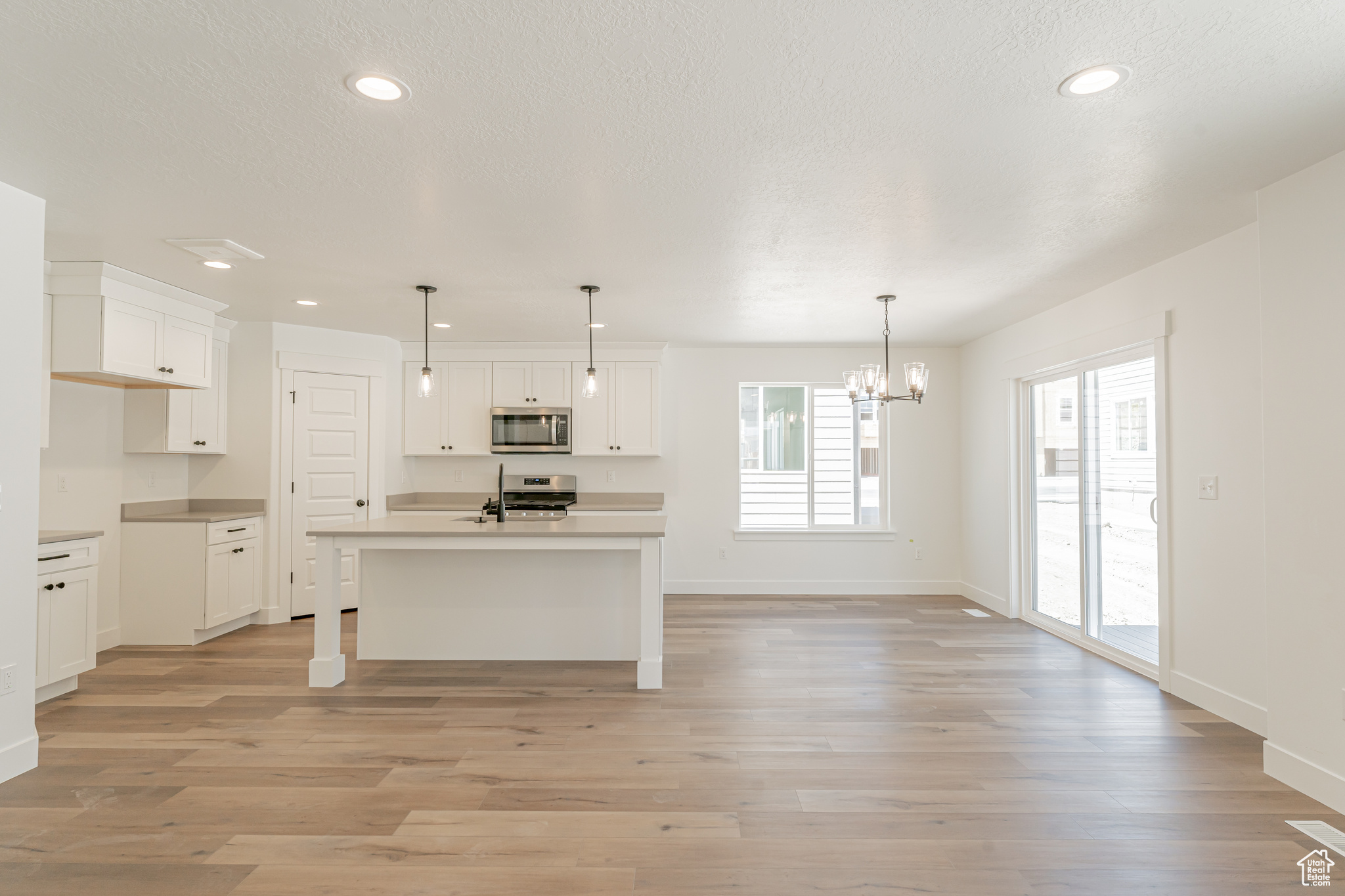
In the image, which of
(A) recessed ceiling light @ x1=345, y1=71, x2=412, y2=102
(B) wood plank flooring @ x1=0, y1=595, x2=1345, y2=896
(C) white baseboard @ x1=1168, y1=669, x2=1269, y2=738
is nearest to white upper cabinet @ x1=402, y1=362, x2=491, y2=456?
(B) wood plank flooring @ x1=0, y1=595, x2=1345, y2=896

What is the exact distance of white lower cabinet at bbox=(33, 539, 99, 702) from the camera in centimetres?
362

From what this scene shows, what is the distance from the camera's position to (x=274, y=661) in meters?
4.39

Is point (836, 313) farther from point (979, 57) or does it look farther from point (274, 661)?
point (274, 661)

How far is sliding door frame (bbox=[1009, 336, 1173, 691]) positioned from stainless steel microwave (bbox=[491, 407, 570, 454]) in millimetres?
3840

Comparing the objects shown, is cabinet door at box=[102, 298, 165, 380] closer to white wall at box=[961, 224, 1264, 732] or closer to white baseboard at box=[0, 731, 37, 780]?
white baseboard at box=[0, 731, 37, 780]

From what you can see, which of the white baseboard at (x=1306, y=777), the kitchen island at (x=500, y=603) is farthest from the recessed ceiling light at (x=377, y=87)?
the white baseboard at (x=1306, y=777)

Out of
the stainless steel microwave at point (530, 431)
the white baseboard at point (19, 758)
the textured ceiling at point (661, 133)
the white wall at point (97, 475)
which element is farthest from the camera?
the stainless steel microwave at point (530, 431)

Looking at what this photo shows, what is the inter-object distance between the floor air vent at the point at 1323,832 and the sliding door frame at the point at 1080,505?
149cm

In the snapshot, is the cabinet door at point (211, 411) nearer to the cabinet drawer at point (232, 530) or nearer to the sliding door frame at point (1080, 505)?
the cabinet drawer at point (232, 530)

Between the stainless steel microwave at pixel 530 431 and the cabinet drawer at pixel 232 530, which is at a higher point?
the stainless steel microwave at pixel 530 431

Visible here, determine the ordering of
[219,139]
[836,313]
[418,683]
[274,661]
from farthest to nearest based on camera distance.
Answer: [836,313] < [274,661] < [418,683] < [219,139]

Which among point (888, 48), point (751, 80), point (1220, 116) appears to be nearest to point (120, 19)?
point (751, 80)

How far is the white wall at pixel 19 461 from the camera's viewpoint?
2.75 m

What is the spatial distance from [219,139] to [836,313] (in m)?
3.93
